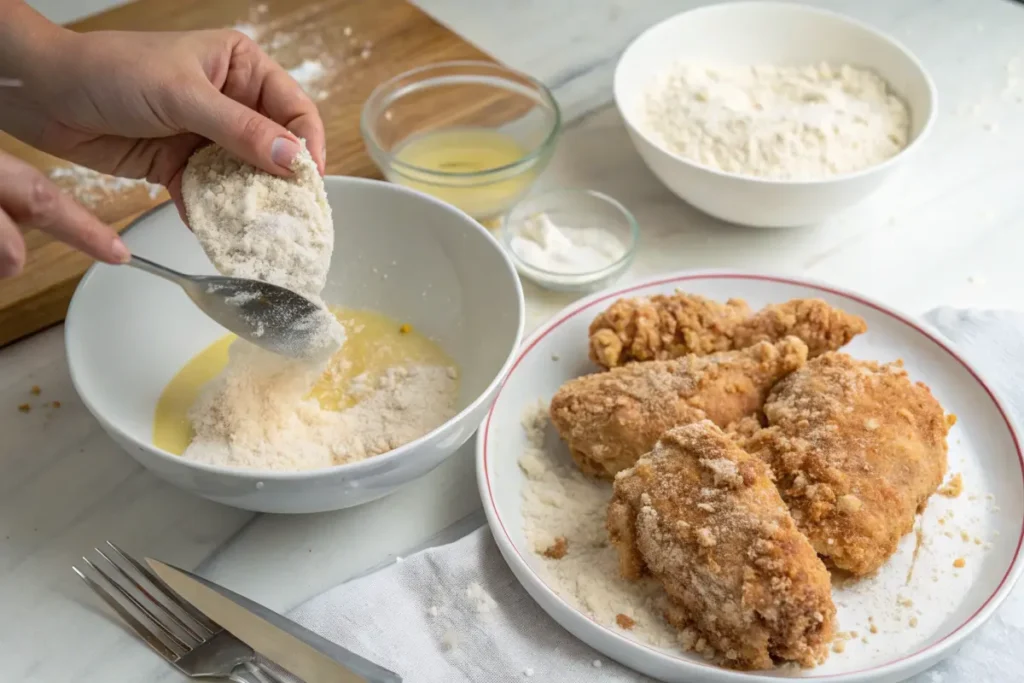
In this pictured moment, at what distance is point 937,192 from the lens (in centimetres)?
227

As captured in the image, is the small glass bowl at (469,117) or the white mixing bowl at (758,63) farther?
the small glass bowl at (469,117)

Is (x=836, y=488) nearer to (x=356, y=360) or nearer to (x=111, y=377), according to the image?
(x=356, y=360)

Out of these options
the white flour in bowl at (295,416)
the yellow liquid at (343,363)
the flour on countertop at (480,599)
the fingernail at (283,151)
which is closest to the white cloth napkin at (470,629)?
the flour on countertop at (480,599)

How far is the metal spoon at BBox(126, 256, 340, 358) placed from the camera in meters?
1.52

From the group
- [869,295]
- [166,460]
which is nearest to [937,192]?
[869,295]

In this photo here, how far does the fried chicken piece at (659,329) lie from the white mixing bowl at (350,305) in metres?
0.18

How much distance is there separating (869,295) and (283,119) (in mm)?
1177

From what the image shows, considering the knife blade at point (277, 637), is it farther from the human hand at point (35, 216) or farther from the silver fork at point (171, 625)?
the human hand at point (35, 216)

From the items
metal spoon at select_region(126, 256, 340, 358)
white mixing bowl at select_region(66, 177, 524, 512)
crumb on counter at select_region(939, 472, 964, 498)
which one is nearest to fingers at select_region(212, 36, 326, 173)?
white mixing bowl at select_region(66, 177, 524, 512)

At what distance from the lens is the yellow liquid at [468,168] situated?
208 cm

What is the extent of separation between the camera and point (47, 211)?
51.0 inches

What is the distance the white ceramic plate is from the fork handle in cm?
37

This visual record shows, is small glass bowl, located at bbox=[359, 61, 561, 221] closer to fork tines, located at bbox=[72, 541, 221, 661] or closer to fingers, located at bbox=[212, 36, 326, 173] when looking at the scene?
fingers, located at bbox=[212, 36, 326, 173]

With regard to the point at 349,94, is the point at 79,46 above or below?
above
